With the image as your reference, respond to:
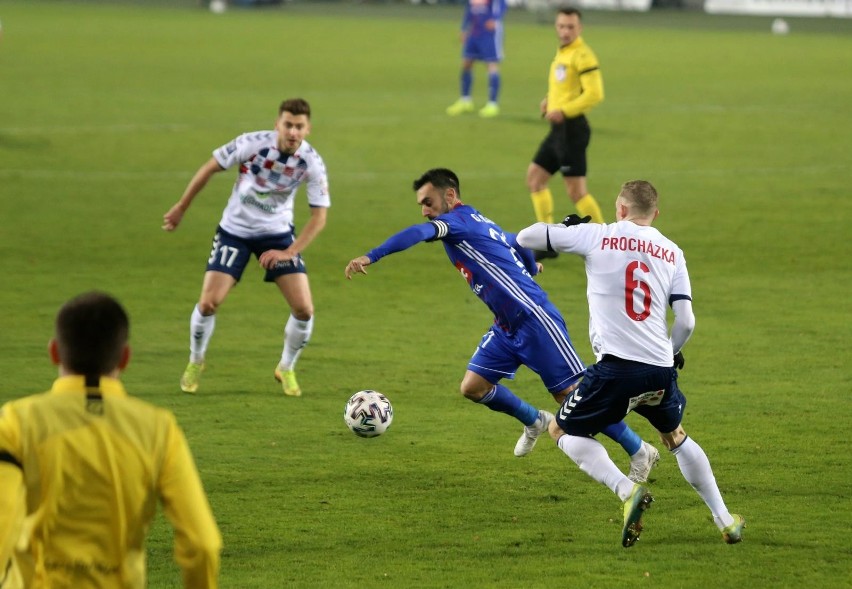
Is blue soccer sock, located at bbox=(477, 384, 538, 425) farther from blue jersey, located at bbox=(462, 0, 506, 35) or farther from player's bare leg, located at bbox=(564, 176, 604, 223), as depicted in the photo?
blue jersey, located at bbox=(462, 0, 506, 35)

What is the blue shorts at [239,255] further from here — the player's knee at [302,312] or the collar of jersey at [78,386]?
the collar of jersey at [78,386]

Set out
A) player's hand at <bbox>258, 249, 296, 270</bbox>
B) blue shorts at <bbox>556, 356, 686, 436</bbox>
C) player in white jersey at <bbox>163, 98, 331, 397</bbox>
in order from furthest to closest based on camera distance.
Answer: player in white jersey at <bbox>163, 98, 331, 397</bbox> < player's hand at <bbox>258, 249, 296, 270</bbox> < blue shorts at <bbox>556, 356, 686, 436</bbox>

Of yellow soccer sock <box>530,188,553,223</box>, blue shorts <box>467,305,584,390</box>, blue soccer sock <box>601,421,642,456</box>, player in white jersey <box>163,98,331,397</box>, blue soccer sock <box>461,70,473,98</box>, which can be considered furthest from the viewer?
blue soccer sock <box>461,70,473,98</box>

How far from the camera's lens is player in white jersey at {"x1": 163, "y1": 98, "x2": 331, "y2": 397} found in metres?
9.78

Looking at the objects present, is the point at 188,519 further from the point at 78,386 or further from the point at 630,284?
the point at 630,284

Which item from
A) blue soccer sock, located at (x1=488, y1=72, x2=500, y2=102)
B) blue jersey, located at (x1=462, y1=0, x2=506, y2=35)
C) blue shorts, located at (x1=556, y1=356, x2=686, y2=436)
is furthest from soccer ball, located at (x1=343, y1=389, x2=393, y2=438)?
blue jersey, located at (x1=462, y1=0, x2=506, y2=35)

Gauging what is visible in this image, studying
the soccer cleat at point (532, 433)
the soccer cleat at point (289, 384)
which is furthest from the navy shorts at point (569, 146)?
the soccer cleat at point (532, 433)

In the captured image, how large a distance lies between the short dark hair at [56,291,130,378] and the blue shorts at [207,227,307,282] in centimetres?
602

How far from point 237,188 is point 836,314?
5.94 m

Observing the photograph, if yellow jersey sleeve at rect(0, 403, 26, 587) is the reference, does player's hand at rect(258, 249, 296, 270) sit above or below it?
below

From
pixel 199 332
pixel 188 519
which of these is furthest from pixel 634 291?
pixel 199 332

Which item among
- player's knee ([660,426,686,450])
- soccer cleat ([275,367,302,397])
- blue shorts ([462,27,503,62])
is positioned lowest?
soccer cleat ([275,367,302,397])

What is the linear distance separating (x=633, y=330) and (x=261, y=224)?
4.05 m

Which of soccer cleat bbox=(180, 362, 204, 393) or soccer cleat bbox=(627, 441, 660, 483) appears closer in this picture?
soccer cleat bbox=(627, 441, 660, 483)
